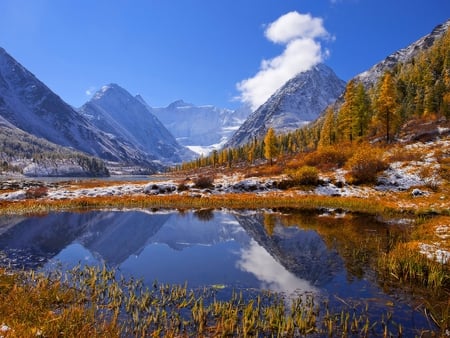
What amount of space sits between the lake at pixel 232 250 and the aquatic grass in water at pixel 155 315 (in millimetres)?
1437

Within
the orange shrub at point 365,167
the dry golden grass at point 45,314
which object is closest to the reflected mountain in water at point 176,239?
the dry golden grass at point 45,314

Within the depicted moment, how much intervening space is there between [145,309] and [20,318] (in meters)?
4.05

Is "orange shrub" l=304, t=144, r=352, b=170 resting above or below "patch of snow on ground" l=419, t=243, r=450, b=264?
above

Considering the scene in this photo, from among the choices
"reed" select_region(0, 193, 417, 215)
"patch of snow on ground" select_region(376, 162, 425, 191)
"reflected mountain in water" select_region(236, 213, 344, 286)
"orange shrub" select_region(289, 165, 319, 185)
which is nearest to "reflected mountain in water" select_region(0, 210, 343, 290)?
"reflected mountain in water" select_region(236, 213, 344, 286)

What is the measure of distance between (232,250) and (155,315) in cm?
1273

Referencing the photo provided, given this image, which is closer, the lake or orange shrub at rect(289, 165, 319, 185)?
the lake

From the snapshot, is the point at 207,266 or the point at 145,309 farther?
the point at 207,266

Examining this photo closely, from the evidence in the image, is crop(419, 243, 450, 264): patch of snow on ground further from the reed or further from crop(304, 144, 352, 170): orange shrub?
crop(304, 144, 352, 170): orange shrub

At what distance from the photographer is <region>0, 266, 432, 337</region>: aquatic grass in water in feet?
31.6

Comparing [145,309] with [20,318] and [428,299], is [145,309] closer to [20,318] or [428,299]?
[20,318]

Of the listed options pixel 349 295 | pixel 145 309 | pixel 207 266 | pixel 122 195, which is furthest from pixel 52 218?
pixel 349 295

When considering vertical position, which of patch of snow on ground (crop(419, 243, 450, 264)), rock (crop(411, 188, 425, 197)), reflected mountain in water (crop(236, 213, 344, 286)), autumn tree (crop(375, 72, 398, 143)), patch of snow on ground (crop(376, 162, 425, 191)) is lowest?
reflected mountain in water (crop(236, 213, 344, 286))

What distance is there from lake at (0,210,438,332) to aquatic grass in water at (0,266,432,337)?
1437mm

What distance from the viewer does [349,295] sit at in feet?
46.8
